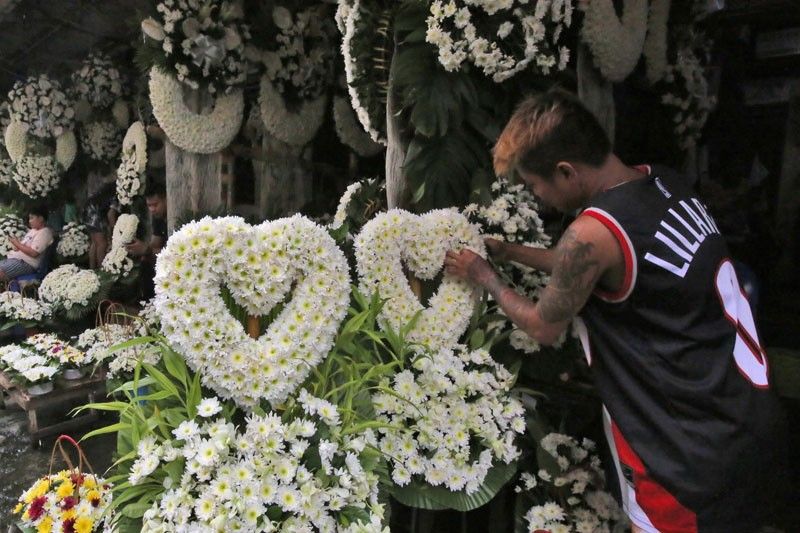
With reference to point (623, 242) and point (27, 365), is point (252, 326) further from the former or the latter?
point (27, 365)

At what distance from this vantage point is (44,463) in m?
3.90

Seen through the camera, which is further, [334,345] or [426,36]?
[426,36]

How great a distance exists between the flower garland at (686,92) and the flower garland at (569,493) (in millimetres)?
2693

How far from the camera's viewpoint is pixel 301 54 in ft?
15.3

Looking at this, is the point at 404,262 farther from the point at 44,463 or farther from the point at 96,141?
the point at 96,141

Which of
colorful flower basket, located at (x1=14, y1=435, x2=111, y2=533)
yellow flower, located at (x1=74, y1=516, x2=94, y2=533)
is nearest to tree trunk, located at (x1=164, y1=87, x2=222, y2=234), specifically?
colorful flower basket, located at (x1=14, y1=435, x2=111, y2=533)

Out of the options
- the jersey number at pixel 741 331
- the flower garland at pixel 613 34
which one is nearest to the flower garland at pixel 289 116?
the flower garland at pixel 613 34

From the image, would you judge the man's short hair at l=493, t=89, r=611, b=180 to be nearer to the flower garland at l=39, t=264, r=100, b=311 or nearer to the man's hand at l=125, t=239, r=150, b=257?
the man's hand at l=125, t=239, r=150, b=257

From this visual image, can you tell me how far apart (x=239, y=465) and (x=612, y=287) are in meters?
1.16

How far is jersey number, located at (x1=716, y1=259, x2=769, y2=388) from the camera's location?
5.02ft

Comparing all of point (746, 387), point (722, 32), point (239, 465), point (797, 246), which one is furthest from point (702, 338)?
point (722, 32)

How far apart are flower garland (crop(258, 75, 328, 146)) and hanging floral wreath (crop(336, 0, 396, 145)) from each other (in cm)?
163

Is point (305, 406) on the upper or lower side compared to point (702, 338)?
lower

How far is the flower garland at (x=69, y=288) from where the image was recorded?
5527 mm
